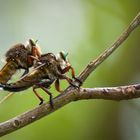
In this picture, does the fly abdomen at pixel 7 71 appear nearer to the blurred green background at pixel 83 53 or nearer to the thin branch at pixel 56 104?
the thin branch at pixel 56 104

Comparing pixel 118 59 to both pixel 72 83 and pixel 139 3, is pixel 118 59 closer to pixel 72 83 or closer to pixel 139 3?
pixel 139 3

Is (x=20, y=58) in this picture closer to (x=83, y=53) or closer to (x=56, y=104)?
(x=56, y=104)

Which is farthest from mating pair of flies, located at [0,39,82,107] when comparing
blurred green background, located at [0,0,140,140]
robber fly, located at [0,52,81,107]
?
blurred green background, located at [0,0,140,140]

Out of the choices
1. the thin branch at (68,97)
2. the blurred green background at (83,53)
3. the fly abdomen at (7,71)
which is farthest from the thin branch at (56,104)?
the blurred green background at (83,53)

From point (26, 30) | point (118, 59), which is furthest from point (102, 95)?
point (26, 30)

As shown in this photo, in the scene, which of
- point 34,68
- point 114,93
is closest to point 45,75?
point 34,68

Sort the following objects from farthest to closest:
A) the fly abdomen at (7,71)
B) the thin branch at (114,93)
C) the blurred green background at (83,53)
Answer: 1. the blurred green background at (83,53)
2. the fly abdomen at (7,71)
3. the thin branch at (114,93)

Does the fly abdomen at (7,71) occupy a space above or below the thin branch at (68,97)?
above
